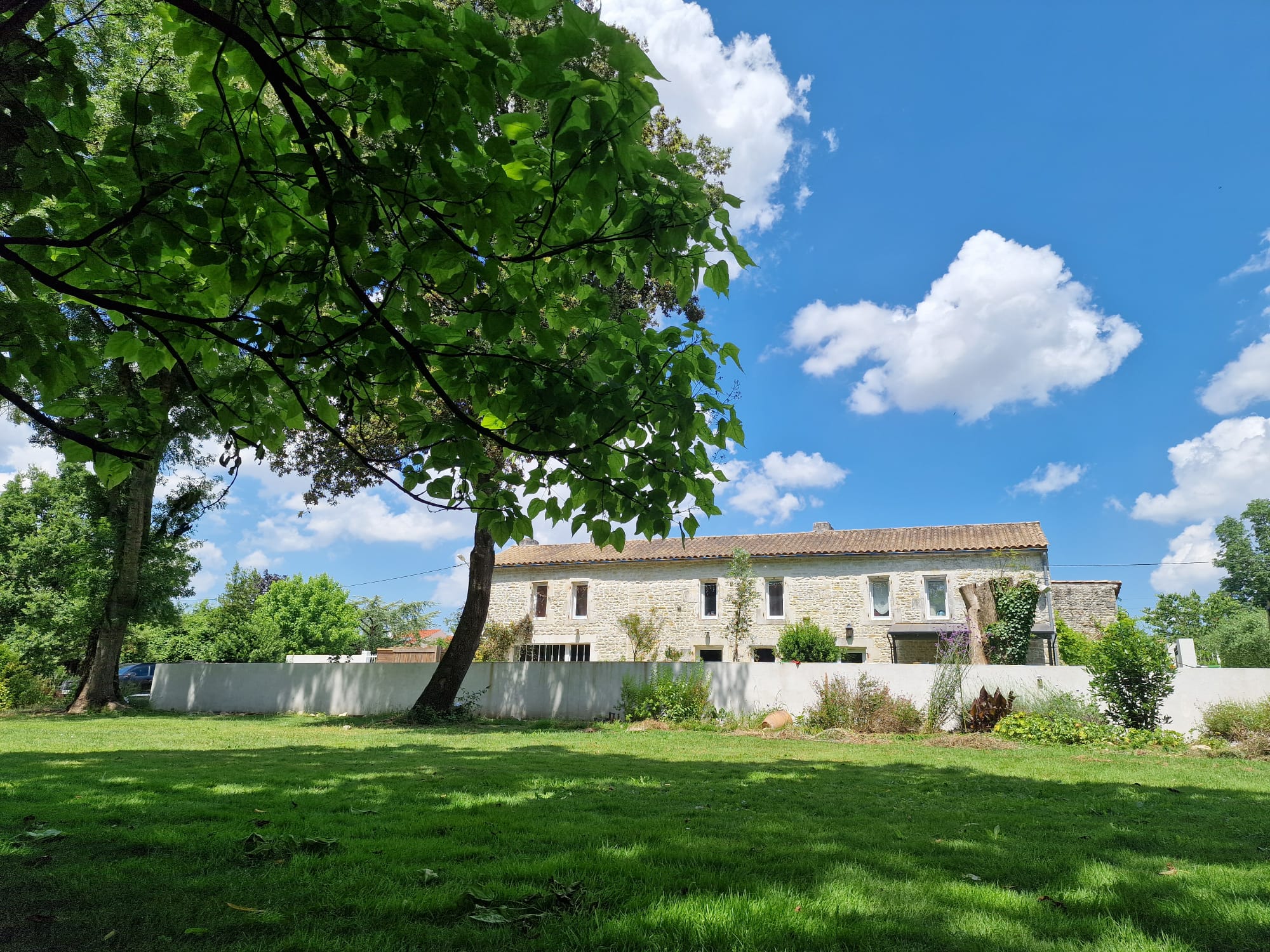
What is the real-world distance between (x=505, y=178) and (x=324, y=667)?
19957mm

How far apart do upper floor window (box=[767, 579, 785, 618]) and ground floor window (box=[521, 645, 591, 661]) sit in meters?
7.18

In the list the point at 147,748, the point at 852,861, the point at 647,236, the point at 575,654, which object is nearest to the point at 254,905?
the point at 852,861

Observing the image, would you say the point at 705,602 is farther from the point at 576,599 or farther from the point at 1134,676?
the point at 1134,676

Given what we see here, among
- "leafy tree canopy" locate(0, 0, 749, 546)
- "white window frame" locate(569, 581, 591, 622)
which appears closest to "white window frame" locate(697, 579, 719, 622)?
"white window frame" locate(569, 581, 591, 622)

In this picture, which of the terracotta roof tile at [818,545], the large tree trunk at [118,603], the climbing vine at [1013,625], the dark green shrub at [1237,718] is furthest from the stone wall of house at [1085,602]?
the large tree trunk at [118,603]

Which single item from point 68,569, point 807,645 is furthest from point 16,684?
point 807,645

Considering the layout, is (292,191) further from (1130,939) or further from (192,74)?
(1130,939)

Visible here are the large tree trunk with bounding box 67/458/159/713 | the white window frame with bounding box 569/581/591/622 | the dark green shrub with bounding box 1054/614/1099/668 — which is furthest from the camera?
the white window frame with bounding box 569/581/591/622

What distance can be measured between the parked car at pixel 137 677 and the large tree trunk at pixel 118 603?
921cm

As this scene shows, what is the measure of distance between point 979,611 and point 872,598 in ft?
26.0

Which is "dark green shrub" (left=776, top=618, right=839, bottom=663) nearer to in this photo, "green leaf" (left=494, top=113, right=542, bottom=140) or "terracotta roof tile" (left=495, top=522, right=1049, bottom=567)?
"terracotta roof tile" (left=495, top=522, right=1049, bottom=567)

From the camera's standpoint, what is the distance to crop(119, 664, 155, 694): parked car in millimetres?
27125

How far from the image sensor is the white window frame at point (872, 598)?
2550cm

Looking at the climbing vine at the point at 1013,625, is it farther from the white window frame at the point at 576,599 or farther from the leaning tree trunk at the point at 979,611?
the white window frame at the point at 576,599
